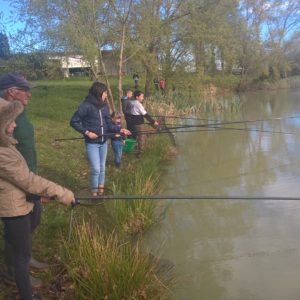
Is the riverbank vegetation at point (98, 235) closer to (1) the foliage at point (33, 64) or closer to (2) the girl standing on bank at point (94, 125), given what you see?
(2) the girl standing on bank at point (94, 125)

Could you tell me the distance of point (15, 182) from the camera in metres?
2.89

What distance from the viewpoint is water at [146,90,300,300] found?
4.38 m

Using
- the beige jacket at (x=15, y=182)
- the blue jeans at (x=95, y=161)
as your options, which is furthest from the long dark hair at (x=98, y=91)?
the beige jacket at (x=15, y=182)

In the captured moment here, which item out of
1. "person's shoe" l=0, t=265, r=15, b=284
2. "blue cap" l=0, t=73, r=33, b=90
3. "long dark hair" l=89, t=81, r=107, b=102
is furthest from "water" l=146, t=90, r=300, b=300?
"blue cap" l=0, t=73, r=33, b=90

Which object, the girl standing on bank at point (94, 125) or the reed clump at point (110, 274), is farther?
the girl standing on bank at point (94, 125)

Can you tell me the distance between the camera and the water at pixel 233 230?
4.38m

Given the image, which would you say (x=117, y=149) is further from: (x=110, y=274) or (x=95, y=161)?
(x=110, y=274)

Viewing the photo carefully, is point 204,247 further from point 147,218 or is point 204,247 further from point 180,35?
point 180,35

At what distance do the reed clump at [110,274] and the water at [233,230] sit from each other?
0.58 meters

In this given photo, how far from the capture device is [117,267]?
358cm

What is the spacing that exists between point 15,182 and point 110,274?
1.21m

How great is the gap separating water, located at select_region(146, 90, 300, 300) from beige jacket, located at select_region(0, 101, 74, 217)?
1834 mm

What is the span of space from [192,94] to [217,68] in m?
10.3

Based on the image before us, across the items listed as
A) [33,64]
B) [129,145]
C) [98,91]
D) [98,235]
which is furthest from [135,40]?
[98,235]
